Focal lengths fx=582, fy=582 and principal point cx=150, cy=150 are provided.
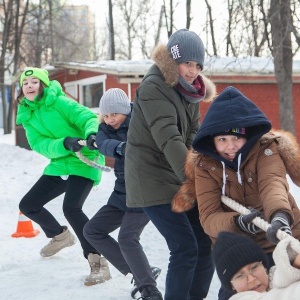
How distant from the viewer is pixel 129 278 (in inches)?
199

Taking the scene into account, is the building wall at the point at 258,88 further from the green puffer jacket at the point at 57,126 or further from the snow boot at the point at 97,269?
the snow boot at the point at 97,269

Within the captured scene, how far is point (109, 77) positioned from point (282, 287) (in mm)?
14994

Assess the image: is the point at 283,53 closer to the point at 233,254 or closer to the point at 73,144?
the point at 73,144

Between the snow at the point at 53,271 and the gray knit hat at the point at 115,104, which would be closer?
the gray knit hat at the point at 115,104

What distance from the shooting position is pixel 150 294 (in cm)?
414

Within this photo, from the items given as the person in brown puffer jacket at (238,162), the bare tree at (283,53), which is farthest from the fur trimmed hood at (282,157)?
the bare tree at (283,53)

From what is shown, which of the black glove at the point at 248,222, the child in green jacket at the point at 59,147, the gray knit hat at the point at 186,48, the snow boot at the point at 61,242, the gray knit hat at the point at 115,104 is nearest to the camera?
the black glove at the point at 248,222

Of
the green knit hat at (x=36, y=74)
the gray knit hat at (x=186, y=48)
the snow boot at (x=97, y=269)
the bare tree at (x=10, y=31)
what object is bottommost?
the snow boot at (x=97, y=269)

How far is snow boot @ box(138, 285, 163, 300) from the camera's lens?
4.13 meters

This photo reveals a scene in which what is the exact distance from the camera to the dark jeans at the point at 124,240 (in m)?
4.22

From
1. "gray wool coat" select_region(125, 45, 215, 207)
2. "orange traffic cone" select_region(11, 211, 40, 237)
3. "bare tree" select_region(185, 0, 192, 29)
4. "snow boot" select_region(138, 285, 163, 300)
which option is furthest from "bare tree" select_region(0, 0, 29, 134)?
"gray wool coat" select_region(125, 45, 215, 207)

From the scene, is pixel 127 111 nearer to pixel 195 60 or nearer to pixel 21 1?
pixel 195 60

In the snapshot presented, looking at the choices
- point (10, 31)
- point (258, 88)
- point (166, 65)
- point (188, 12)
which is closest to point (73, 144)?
point (166, 65)

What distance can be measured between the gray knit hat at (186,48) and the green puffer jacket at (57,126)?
63.7 inches
